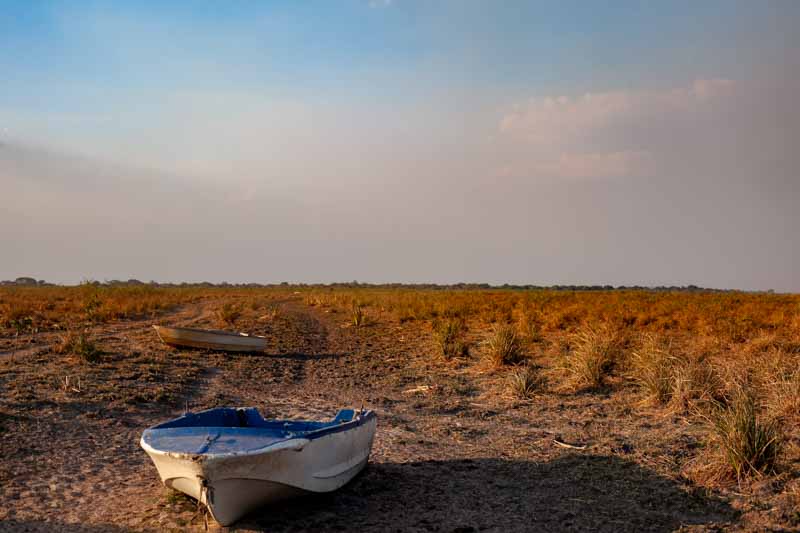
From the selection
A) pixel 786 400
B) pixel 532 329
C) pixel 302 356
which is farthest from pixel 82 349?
pixel 786 400

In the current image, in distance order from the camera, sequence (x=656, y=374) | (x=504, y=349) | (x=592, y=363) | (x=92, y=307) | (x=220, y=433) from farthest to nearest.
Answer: (x=92, y=307)
(x=504, y=349)
(x=592, y=363)
(x=656, y=374)
(x=220, y=433)

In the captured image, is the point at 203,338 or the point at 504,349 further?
the point at 203,338

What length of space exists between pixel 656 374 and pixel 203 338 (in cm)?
1011

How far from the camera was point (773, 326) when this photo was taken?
18.9 meters

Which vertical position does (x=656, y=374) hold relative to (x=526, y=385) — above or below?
above

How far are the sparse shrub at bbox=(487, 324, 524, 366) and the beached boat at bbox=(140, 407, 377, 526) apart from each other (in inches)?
308

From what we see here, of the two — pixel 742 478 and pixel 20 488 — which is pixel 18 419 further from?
pixel 742 478

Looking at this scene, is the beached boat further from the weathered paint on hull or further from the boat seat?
the boat seat

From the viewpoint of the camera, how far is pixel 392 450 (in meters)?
8.66

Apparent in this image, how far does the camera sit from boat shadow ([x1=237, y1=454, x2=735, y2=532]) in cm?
621

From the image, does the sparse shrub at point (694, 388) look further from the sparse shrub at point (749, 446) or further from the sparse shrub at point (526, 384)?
the sparse shrub at point (749, 446)

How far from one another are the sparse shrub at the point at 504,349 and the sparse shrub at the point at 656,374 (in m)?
2.85

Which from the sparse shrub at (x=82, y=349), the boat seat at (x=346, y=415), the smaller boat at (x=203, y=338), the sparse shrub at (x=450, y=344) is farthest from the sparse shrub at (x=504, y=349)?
the sparse shrub at (x=82, y=349)

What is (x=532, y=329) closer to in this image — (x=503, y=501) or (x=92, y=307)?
(x=503, y=501)
